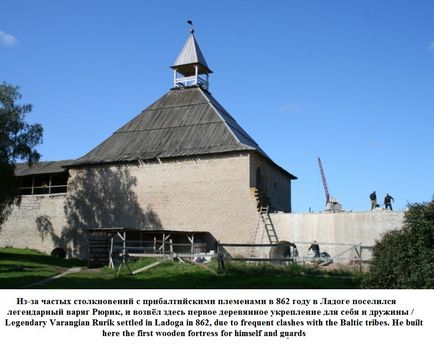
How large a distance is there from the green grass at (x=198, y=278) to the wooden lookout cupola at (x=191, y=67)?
64.4 feet

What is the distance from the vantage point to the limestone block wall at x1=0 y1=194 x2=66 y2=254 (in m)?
34.8

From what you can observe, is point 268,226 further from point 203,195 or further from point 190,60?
point 190,60

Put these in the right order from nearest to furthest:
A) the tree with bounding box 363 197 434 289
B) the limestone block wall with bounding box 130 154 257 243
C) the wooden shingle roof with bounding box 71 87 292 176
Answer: the tree with bounding box 363 197 434 289 < the limestone block wall with bounding box 130 154 257 243 < the wooden shingle roof with bounding box 71 87 292 176

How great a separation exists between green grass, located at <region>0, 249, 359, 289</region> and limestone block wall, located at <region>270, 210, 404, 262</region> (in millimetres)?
6594

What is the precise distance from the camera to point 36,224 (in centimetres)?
3550

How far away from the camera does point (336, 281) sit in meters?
16.6

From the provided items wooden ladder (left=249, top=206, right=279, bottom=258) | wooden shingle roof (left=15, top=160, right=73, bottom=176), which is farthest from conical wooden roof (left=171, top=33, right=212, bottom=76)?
wooden ladder (left=249, top=206, right=279, bottom=258)

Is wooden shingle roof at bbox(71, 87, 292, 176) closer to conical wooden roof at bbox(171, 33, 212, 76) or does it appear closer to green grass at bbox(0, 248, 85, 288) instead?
conical wooden roof at bbox(171, 33, 212, 76)

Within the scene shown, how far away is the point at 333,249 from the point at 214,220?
7218 mm

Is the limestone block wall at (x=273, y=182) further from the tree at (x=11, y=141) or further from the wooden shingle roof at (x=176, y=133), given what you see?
the tree at (x=11, y=141)

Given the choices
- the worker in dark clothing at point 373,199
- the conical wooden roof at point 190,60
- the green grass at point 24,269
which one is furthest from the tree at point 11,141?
the worker in dark clothing at point 373,199

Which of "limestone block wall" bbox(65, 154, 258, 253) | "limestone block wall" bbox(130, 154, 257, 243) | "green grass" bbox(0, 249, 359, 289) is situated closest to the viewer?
"green grass" bbox(0, 249, 359, 289)
